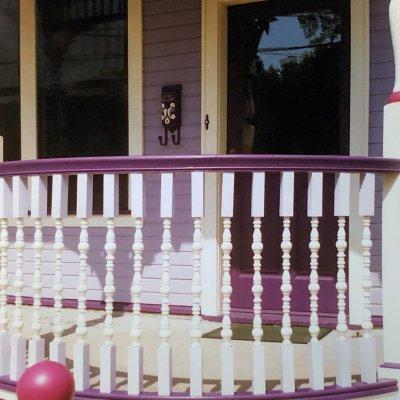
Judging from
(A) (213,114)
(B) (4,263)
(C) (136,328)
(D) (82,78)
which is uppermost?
(D) (82,78)

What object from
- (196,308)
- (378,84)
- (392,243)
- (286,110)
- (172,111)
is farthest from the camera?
(172,111)

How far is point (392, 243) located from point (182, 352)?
1.47m

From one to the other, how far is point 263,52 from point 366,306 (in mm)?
2572

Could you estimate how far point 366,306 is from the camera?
2717 mm

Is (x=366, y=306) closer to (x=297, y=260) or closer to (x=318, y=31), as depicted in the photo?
(x=297, y=260)

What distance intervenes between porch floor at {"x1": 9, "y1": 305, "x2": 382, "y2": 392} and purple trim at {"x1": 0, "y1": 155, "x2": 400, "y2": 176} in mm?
1054

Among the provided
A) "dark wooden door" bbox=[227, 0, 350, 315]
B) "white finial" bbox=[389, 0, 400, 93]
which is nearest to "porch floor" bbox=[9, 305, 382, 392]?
"dark wooden door" bbox=[227, 0, 350, 315]

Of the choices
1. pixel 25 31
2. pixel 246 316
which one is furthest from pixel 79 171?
pixel 25 31

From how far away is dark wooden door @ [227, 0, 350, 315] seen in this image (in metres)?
4.38

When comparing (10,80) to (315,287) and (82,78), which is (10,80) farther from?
(315,287)

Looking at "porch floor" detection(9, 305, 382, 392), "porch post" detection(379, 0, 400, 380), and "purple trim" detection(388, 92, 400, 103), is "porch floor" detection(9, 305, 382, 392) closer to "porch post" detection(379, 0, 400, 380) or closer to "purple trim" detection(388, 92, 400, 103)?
"porch post" detection(379, 0, 400, 380)

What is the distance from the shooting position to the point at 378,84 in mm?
4219

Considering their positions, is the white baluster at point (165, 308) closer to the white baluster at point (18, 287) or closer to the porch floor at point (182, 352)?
the porch floor at point (182, 352)

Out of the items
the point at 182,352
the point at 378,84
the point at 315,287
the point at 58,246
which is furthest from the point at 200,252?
the point at 378,84
